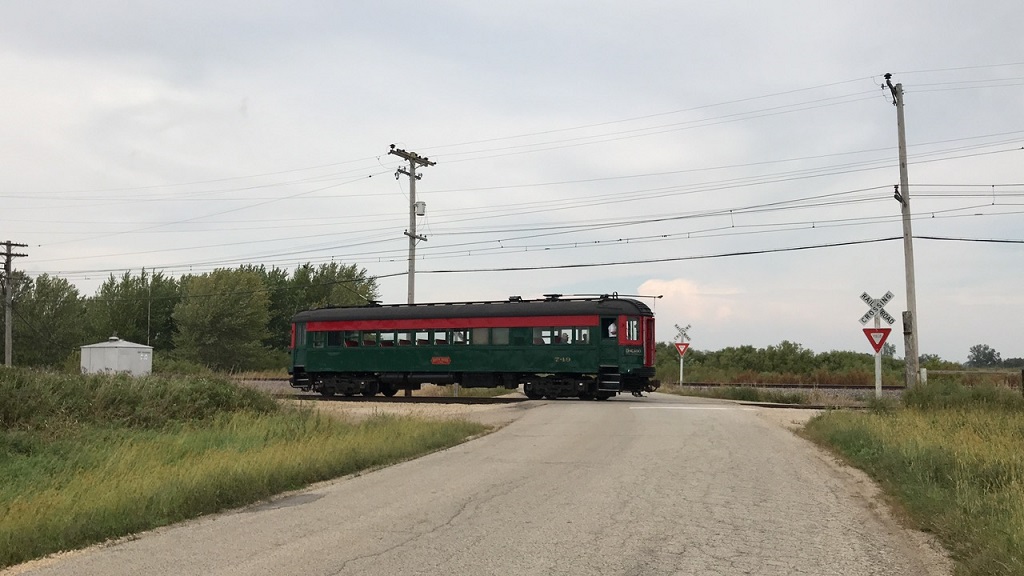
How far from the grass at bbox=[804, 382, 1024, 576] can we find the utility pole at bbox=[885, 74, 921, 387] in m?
4.80

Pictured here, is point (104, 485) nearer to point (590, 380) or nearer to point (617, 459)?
point (617, 459)

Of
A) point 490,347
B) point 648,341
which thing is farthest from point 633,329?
point 490,347

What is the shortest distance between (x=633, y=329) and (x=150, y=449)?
18.6m

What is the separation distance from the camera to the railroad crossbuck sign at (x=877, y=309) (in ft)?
70.6

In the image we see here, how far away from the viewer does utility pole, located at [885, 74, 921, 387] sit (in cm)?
2461

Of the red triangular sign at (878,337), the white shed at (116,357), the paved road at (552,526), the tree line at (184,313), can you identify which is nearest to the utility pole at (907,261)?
the red triangular sign at (878,337)

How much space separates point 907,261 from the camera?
86.5 feet

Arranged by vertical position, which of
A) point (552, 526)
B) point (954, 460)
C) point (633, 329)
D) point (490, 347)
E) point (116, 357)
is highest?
point (633, 329)

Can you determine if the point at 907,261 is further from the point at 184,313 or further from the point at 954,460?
the point at 184,313

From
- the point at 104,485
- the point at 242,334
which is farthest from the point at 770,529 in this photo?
the point at 242,334

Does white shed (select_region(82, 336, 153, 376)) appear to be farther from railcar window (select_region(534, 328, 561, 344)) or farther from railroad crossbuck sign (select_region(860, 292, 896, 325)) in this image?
railroad crossbuck sign (select_region(860, 292, 896, 325))

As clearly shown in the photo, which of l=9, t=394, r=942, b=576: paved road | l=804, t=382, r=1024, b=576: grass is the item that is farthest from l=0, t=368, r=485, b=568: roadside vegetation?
l=804, t=382, r=1024, b=576: grass

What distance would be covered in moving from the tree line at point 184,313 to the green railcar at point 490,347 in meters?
29.6

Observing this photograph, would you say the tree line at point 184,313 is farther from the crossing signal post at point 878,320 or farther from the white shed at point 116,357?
the crossing signal post at point 878,320
